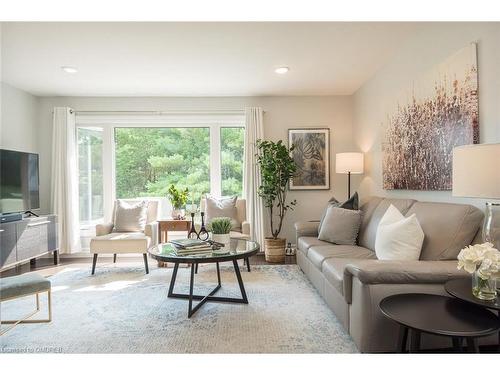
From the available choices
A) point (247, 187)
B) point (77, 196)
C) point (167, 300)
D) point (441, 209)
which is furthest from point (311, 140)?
point (77, 196)

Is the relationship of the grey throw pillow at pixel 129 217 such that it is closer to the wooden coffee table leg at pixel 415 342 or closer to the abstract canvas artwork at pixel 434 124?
the abstract canvas artwork at pixel 434 124

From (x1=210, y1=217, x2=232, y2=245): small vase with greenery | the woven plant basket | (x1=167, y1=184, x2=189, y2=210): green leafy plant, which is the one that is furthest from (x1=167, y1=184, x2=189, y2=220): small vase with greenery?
(x1=210, y1=217, x2=232, y2=245): small vase with greenery

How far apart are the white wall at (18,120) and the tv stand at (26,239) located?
111 centimetres

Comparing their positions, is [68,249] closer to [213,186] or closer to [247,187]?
[213,186]

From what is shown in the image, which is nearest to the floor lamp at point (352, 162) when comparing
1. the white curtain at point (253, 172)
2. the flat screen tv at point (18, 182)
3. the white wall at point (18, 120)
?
the white curtain at point (253, 172)

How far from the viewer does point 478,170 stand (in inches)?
59.7

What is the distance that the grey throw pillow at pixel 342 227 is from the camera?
3.22 m

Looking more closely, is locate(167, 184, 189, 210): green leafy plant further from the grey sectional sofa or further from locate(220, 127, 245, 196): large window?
the grey sectional sofa

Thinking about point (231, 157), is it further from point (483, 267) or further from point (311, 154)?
point (483, 267)

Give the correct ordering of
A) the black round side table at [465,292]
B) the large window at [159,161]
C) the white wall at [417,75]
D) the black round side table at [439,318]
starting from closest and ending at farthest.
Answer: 1. the black round side table at [439,318]
2. the black round side table at [465,292]
3. the white wall at [417,75]
4. the large window at [159,161]

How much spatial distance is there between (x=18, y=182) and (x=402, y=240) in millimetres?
4255
